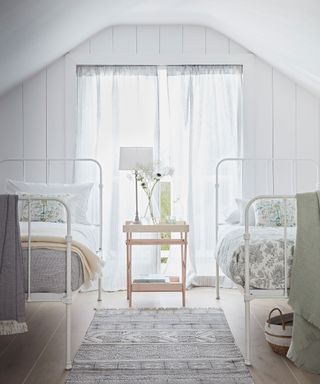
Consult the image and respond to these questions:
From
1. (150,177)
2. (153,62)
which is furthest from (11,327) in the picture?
(153,62)

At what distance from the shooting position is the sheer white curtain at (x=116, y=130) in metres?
5.58

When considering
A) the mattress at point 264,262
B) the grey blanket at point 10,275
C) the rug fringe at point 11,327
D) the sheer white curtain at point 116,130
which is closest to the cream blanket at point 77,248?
the grey blanket at point 10,275

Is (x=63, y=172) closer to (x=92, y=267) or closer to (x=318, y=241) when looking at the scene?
(x=92, y=267)

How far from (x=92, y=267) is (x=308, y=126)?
302 centimetres

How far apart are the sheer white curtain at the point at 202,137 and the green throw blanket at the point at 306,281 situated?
8.32ft

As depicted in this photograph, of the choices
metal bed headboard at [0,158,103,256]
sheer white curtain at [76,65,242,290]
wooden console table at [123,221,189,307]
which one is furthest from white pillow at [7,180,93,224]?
sheer white curtain at [76,65,242,290]

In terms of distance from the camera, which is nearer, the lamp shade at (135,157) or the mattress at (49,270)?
the mattress at (49,270)

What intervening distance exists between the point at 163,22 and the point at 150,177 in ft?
4.84

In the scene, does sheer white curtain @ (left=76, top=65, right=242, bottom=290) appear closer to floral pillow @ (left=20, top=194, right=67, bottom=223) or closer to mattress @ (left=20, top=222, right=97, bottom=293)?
floral pillow @ (left=20, top=194, right=67, bottom=223)

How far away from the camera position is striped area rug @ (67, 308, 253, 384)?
3.04 m

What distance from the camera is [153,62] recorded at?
18.5 ft

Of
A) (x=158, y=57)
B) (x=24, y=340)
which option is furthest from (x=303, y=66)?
(x=24, y=340)

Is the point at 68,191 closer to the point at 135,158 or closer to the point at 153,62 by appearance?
the point at 135,158

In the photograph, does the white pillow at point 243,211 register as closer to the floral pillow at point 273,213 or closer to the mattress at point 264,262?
the floral pillow at point 273,213
